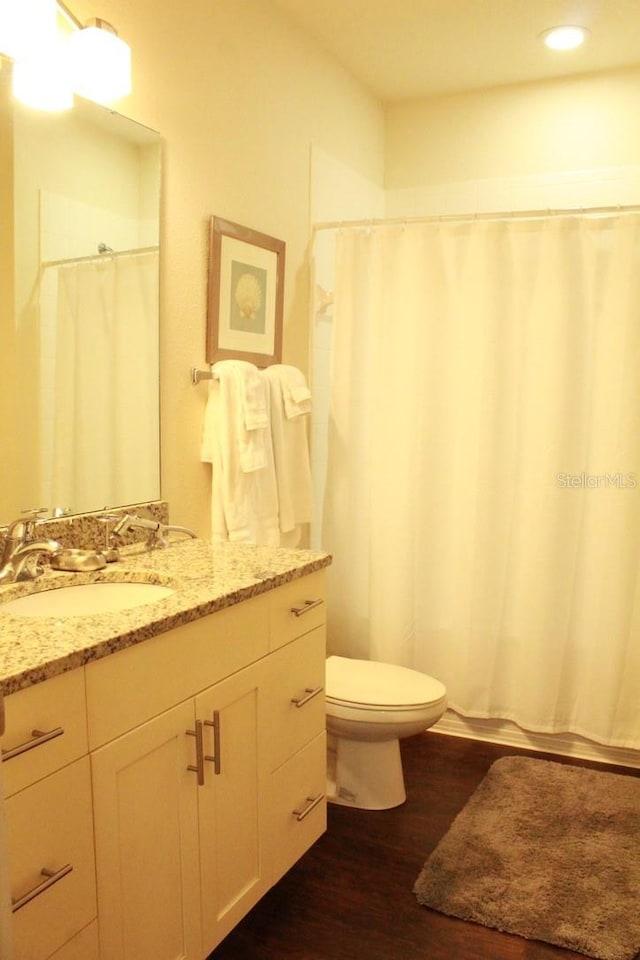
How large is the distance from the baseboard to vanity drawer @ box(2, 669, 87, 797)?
6.19ft

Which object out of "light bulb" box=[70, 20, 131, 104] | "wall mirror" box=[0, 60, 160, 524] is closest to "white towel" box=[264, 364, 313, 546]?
"wall mirror" box=[0, 60, 160, 524]

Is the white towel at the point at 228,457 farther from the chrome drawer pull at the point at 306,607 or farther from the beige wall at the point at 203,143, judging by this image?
the chrome drawer pull at the point at 306,607

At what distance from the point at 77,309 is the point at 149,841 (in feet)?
3.81

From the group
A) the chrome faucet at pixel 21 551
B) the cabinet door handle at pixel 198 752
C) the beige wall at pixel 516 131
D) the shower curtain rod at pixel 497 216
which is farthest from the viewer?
the beige wall at pixel 516 131

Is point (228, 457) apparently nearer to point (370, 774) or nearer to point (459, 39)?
point (370, 774)

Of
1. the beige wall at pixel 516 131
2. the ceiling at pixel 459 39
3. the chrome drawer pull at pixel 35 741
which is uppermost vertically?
the ceiling at pixel 459 39

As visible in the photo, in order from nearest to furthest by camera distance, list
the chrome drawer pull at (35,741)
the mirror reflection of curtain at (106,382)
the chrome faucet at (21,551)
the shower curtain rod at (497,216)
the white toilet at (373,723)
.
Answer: the chrome drawer pull at (35,741) < the chrome faucet at (21,551) < the mirror reflection of curtain at (106,382) < the white toilet at (373,723) < the shower curtain rod at (497,216)

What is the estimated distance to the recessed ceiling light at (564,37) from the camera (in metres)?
2.64

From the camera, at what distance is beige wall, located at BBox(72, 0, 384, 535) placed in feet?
6.58

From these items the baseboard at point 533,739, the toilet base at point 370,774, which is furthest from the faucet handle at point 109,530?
the baseboard at point 533,739

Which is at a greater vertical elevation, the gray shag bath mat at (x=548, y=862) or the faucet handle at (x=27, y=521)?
the faucet handle at (x=27, y=521)

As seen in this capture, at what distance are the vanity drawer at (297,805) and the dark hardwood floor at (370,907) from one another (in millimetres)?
133

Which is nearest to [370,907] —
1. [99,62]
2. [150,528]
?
[150,528]

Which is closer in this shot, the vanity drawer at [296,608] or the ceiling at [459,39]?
the vanity drawer at [296,608]
